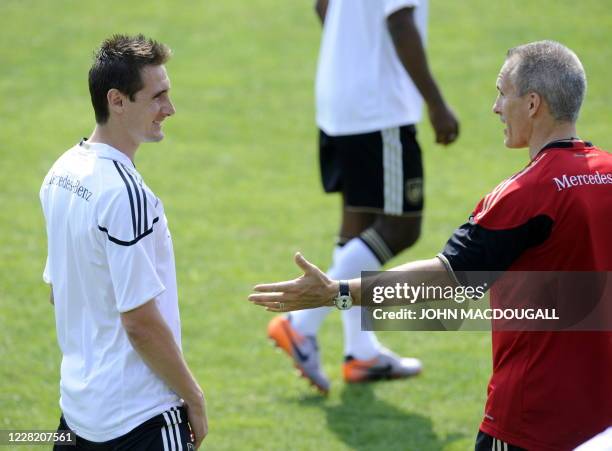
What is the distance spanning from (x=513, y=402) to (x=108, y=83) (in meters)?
1.76

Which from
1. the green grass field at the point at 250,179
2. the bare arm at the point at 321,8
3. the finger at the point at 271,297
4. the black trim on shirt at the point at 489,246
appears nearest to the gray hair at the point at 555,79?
the black trim on shirt at the point at 489,246

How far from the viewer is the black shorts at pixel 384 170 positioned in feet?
20.1

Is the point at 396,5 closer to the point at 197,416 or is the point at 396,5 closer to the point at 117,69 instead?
the point at 117,69

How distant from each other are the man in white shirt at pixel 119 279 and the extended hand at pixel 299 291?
0.32 meters

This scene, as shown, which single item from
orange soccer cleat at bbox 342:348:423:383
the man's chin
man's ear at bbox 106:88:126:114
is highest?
man's ear at bbox 106:88:126:114

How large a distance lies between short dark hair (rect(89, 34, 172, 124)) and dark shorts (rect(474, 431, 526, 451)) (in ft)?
5.63

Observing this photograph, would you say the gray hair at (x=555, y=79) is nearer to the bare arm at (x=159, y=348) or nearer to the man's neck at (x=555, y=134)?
the man's neck at (x=555, y=134)

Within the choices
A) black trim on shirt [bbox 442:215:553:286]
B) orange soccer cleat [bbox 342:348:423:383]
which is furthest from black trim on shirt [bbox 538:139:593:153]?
orange soccer cleat [bbox 342:348:423:383]

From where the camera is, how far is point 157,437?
11.1ft

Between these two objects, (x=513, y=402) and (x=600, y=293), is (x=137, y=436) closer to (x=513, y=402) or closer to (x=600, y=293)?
(x=513, y=402)

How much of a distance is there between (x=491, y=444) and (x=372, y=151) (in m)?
2.87

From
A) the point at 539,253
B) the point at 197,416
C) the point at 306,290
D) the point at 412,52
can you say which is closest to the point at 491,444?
the point at 539,253

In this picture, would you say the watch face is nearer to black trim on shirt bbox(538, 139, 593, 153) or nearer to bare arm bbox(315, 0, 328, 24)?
black trim on shirt bbox(538, 139, 593, 153)

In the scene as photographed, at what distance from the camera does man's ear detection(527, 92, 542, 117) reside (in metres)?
3.49
